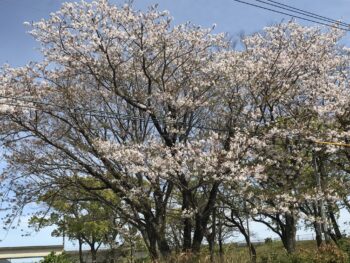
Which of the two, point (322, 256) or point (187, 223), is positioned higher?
point (187, 223)

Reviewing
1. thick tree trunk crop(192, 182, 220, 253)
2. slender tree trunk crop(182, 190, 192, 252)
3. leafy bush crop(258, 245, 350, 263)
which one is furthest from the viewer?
thick tree trunk crop(192, 182, 220, 253)

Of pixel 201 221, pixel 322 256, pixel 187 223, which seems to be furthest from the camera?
pixel 187 223

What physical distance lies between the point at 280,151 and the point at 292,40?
439cm

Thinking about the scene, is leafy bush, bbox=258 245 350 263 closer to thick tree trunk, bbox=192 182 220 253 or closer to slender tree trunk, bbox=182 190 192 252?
thick tree trunk, bbox=192 182 220 253

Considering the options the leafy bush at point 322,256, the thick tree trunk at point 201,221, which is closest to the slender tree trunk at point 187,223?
the thick tree trunk at point 201,221

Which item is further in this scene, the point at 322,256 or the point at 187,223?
the point at 187,223

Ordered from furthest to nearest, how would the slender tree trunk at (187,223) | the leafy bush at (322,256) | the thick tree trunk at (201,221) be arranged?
the thick tree trunk at (201,221), the slender tree trunk at (187,223), the leafy bush at (322,256)

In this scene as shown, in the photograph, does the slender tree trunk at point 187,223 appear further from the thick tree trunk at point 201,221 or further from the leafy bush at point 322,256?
the leafy bush at point 322,256

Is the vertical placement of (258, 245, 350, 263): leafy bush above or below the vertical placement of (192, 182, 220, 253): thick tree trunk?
below

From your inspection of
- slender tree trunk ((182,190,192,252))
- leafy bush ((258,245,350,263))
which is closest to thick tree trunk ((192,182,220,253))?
slender tree trunk ((182,190,192,252))

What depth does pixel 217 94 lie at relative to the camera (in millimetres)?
16438

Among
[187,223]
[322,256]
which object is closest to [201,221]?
[187,223]

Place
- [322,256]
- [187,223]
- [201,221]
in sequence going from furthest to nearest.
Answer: [187,223] → [201,221] → [322,256]

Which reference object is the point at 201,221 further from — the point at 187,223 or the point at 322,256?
the point at 322,256
